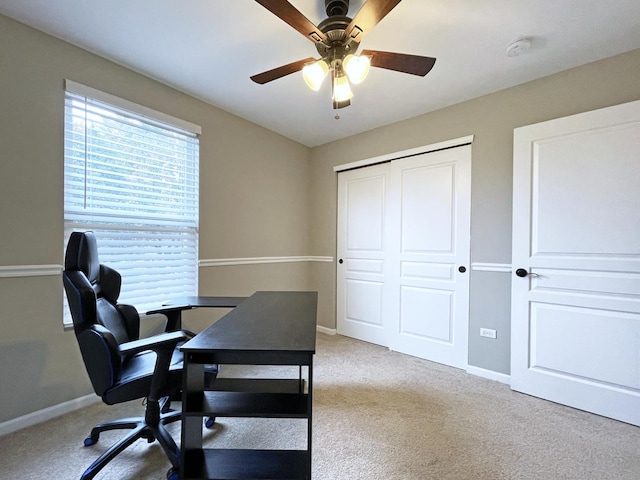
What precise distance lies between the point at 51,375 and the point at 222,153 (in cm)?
225

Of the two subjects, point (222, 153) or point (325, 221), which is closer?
point (222, 153)

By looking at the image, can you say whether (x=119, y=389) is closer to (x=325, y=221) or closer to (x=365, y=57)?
(x=365, y=57)

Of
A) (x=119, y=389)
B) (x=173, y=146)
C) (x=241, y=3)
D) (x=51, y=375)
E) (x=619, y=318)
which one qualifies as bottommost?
(x=51, y=375)

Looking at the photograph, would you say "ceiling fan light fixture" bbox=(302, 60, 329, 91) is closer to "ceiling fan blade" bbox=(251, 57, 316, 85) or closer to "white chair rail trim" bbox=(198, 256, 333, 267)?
"ceiling fan blade" bbox=(251, 57, 316, 85)

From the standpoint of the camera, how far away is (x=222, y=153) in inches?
121

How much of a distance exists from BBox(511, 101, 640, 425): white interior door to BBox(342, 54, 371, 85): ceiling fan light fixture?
163 cm

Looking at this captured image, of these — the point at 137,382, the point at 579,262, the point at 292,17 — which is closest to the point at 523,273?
the point at 579,262

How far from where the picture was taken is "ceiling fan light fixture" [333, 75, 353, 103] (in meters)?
1.78

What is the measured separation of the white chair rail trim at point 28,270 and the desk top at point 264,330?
1.31 metres

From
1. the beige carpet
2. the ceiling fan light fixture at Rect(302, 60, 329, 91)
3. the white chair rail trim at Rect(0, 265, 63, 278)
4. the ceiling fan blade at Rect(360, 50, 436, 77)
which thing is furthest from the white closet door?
the white chair rail trim at Rect(0, 265, 63, 278)

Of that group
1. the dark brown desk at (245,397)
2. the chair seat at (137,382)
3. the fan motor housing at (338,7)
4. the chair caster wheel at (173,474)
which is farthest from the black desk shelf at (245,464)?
the fan motor housing at (338,7)

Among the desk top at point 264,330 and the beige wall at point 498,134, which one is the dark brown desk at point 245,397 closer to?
the desk top at point 264,330

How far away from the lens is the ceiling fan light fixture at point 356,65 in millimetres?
1554

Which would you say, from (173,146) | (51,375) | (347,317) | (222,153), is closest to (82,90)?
(173,146)
